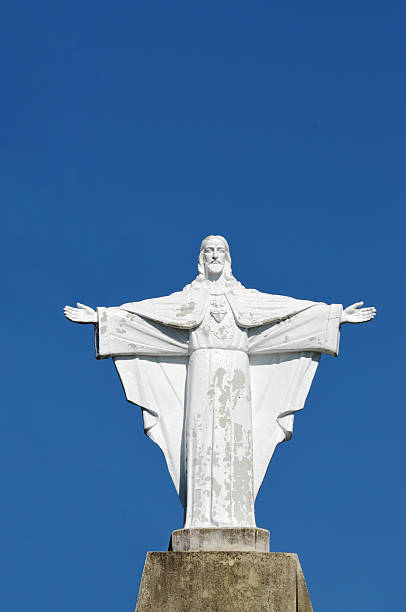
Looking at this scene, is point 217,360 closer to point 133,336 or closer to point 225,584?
point 133,336

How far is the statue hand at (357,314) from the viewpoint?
1502 cm

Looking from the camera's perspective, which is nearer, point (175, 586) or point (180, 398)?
point (175, 586)

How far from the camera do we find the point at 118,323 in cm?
1505

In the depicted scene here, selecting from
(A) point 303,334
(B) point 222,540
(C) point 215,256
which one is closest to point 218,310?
(C) point 215,256

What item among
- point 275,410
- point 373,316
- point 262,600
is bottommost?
point 262,600

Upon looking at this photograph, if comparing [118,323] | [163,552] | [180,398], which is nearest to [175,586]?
[163,552]

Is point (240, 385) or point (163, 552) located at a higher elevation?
point (240, 385)

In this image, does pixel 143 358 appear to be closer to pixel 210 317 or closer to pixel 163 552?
pixel 210 317

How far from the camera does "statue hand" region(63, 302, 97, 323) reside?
14891 mm

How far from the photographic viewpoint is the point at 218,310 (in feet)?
48.8

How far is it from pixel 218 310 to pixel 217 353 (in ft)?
1.88

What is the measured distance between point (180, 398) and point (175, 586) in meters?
2.59

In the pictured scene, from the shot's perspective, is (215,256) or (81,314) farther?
(215,256)

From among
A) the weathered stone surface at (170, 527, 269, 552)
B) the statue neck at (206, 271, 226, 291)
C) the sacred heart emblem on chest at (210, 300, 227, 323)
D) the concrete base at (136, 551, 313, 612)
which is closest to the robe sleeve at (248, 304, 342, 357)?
the sacred heart emblem on chest at (210, 300, 227, 323)
